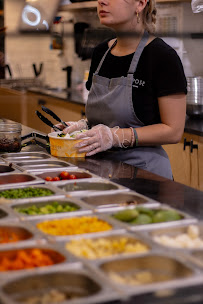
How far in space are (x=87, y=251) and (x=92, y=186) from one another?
2.28 ft

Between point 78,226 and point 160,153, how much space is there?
1.16 meters

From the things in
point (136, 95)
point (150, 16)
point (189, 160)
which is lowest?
point (189, 160)

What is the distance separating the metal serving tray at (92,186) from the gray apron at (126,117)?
530 millimetres

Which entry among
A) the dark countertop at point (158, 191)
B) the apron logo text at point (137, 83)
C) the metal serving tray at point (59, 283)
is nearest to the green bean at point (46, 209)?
the dark countertop at point (158, 191)

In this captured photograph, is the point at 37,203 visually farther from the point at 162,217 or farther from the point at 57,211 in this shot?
the point at 162,217

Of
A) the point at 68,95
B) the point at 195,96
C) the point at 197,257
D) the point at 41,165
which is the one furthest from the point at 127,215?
the point at 68,95

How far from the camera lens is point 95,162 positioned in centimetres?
234

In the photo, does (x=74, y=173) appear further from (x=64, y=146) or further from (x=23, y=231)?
(x=23, y=231)

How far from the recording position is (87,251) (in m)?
1.27

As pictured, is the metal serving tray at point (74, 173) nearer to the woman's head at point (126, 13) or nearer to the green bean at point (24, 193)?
the green bean at point (24, 193)

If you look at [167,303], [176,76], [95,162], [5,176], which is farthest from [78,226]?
[176,76]

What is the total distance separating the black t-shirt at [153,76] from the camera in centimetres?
236

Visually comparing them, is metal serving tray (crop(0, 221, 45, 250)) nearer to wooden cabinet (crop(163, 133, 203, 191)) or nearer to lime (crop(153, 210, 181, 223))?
lime (crop(153, 210, 181, 223))

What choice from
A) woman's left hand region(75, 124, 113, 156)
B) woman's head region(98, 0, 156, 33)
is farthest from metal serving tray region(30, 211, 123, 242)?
woman's head region(98, 0, 156, 33)
